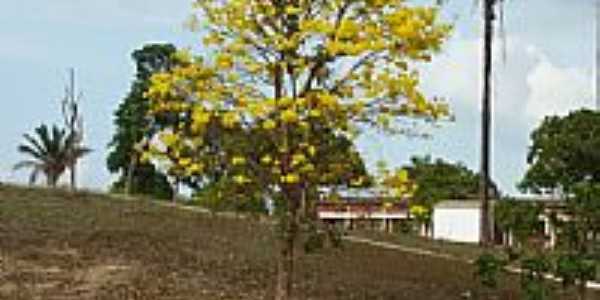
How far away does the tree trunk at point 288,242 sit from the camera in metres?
12.6

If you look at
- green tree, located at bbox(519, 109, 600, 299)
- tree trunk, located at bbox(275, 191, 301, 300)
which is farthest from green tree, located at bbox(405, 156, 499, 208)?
tree trunk, located at bbox(275, 191, 301, 300)

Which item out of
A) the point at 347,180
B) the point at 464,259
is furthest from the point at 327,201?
the point at 464,259

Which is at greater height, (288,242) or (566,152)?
(566,152)

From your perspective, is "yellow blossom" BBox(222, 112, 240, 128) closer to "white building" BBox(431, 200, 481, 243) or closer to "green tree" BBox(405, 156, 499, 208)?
"white building" BBox(431, 200, 481, 243)

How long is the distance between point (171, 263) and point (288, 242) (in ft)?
22.9

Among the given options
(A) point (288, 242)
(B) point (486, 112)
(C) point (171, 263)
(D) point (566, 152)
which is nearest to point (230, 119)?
(A) point (288, 242)

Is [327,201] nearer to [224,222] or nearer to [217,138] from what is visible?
[217,138]

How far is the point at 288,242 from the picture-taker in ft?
42.6

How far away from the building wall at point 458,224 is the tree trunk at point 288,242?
32.9 metres

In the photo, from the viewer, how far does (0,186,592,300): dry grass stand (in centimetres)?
1733

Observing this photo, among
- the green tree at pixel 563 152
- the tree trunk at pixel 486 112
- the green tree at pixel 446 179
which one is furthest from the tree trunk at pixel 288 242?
the green tree at pixel 446 179

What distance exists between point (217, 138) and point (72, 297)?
493cm

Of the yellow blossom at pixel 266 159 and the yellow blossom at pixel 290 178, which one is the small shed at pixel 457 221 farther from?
the yellow blossom at pixel 290 178

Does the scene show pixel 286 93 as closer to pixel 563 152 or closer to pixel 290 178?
pixel 290 178
